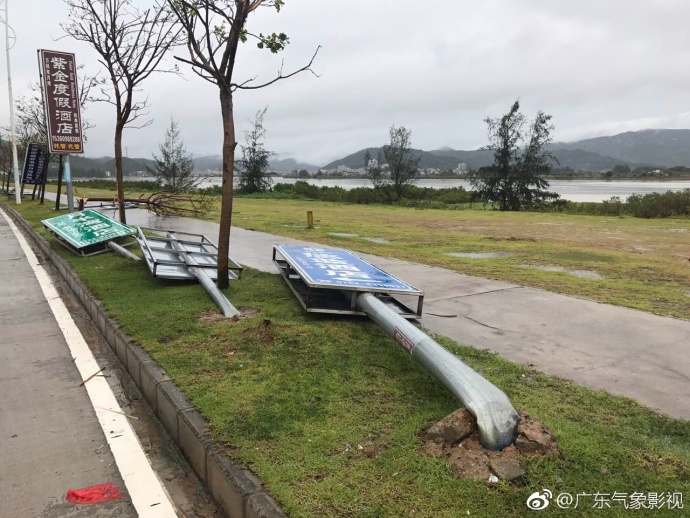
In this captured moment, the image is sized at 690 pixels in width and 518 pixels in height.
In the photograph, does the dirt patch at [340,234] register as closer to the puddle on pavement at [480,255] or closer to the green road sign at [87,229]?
the puddle on pavement at [480,255]

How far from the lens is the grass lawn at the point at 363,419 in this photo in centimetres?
232

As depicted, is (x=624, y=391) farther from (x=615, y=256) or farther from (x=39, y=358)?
(x=615, y=256)

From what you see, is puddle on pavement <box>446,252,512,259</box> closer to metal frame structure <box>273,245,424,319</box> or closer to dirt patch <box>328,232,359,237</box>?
dirt patch <box>328,232,359,237</box>

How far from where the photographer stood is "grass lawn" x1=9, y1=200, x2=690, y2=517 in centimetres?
232

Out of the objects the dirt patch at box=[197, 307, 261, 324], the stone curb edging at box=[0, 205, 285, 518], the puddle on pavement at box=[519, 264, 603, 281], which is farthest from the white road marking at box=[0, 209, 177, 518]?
the puddle on pavement at box=[519, 264, 603, 281]

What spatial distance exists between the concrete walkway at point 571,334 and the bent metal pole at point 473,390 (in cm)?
109

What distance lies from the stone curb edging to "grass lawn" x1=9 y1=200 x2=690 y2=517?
7 cm

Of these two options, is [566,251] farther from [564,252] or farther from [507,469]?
[507,469]

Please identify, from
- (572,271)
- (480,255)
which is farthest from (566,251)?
(572,271)

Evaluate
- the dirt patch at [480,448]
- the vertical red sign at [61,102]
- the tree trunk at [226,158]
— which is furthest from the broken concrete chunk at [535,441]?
the vertical red sign at [61,102]

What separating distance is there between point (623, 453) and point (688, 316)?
3915mm

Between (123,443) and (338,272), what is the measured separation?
9.77 ft

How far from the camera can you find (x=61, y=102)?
14.4 meters

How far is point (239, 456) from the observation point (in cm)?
265
